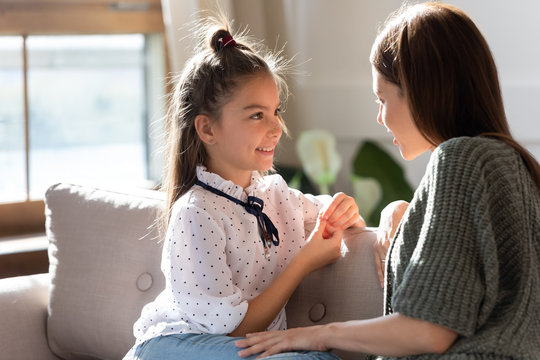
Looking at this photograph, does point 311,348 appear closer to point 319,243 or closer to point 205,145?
point 319,243

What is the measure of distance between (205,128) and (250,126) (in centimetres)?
10

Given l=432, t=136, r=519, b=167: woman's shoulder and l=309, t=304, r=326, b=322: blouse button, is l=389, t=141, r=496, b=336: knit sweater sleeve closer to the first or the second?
l=432, t=136, r=519, b=167: woman's shoulder

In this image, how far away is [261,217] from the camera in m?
1.62

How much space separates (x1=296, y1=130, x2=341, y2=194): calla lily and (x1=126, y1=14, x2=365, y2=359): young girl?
3.21 ft

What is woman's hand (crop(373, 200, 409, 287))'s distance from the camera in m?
1.54

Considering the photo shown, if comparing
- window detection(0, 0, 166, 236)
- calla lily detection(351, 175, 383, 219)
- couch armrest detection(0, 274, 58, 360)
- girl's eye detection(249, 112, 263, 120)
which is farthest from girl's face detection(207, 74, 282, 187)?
window detection(0, 0, 166, 236)

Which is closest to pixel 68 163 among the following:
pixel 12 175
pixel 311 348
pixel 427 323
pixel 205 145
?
pixel 12 175

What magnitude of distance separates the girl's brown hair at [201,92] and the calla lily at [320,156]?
1033mm

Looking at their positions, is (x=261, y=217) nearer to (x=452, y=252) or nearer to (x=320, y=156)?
(x=452, y=252)

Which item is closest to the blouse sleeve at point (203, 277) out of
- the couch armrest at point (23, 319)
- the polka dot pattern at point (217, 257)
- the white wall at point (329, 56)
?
the polka dot pattern at point (217, 257)

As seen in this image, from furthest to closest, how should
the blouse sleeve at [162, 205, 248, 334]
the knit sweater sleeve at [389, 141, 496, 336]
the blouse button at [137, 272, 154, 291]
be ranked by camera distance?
the blouse button at [137, 272, 154, 291] < the blouse sleeve at [162, 205, 248, 334] < the knit sweater sleeve at [389, 141, 496, 336]

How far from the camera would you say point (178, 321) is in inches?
60.4

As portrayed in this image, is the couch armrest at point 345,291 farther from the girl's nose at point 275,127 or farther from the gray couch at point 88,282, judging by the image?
the gray couch at point 88,282

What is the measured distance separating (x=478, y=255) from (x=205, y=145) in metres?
0.71
